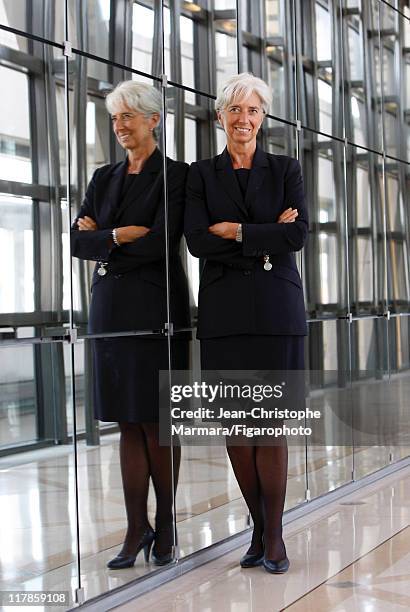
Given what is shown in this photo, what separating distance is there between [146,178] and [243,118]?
51 cm

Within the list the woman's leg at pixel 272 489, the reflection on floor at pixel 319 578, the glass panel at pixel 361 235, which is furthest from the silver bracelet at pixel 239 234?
the glass panel at pixel 361 235

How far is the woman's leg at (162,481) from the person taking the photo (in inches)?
133

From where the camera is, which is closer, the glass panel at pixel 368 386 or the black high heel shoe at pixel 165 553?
the black high heel shoe at pixel 165 553

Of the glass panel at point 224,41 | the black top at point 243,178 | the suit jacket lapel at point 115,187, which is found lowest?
the suit jacket lapel at point 115,187

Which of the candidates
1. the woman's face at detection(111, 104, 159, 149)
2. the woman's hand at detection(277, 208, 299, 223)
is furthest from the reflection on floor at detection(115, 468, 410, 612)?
the woman's face at detection(111, 104, 159, 149)

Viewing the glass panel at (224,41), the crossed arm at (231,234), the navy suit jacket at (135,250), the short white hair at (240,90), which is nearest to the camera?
the navy suit jacket at (135,250)

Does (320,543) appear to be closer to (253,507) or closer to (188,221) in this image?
(253,507)

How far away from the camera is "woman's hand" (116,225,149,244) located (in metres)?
3.21

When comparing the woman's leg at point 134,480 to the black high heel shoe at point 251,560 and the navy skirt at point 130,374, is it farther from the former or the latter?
the black high heel shoe at point 251,560

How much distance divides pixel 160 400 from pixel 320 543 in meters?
1.02

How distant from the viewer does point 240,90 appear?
11.6 feet

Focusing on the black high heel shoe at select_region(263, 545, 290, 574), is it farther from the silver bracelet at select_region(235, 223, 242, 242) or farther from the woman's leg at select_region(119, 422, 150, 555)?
the silver bracelet at select_region(235, 223, 242, 242)

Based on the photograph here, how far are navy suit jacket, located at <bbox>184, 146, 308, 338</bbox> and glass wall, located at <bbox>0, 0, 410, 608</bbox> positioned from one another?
4.0 inches

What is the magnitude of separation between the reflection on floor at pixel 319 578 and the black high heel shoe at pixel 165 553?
0.09 metres
